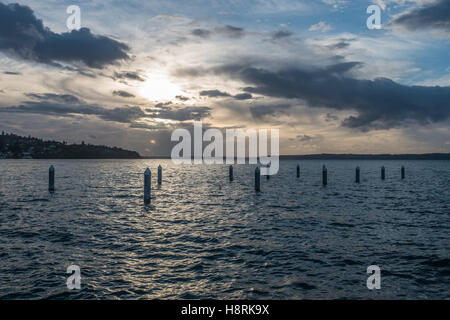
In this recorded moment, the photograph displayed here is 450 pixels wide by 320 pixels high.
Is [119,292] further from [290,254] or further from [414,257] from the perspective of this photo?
[414,257]

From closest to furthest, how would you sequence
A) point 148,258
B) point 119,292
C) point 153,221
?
point 119,292 < point 148,258 < point 153,221

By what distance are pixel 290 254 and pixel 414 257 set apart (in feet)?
14.5

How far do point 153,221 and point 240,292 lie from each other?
11553mm

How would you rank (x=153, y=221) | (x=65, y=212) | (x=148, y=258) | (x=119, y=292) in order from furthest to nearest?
(x=65, y=212) → (x=153, y=221) → (x=148, y=258) → (x=119, y=292)

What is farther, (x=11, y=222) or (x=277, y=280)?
(x=11, y=222)

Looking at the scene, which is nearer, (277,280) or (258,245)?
(277,280)

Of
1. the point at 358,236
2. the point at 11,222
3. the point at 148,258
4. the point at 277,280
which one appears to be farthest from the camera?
the point at 11,222

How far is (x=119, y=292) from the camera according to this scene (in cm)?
823

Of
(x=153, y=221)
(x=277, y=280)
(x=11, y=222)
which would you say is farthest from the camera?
(x=153, y=221)

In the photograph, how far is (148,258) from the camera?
Result: 1123cm

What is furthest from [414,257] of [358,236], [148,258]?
[148,258]
